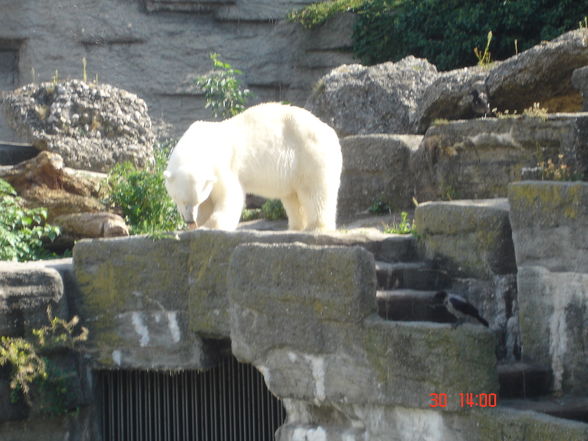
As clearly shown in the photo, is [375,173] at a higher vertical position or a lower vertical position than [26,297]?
higher

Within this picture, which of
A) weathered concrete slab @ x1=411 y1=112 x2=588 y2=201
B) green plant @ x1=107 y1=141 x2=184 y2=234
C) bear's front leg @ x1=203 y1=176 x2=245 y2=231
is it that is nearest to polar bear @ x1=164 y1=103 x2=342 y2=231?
bear's front leg @ x1=203 y1=176 x2=245 y2=231

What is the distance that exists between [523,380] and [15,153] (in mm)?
7323

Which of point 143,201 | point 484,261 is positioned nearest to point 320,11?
point 143,201

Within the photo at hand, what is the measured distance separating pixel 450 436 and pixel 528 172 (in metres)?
2.96

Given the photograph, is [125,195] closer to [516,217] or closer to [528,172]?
[528,172]

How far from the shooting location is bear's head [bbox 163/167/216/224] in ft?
23.6

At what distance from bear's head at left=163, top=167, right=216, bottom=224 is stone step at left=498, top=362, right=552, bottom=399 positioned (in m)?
2.65

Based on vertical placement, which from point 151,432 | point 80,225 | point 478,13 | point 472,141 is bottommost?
point 151,432

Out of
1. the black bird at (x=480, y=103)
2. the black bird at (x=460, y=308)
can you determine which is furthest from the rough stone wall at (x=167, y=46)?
the black bird at (x=460, y=308)

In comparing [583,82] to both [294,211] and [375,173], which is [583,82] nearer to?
[375,173]

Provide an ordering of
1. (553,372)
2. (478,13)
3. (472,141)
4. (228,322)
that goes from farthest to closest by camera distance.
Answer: (478,13)
(472,141)
(228,322)
(553,372)

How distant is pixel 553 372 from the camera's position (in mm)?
5715

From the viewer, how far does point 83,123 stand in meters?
11.1

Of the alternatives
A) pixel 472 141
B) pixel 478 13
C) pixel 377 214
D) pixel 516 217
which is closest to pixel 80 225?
pixel 377 214
